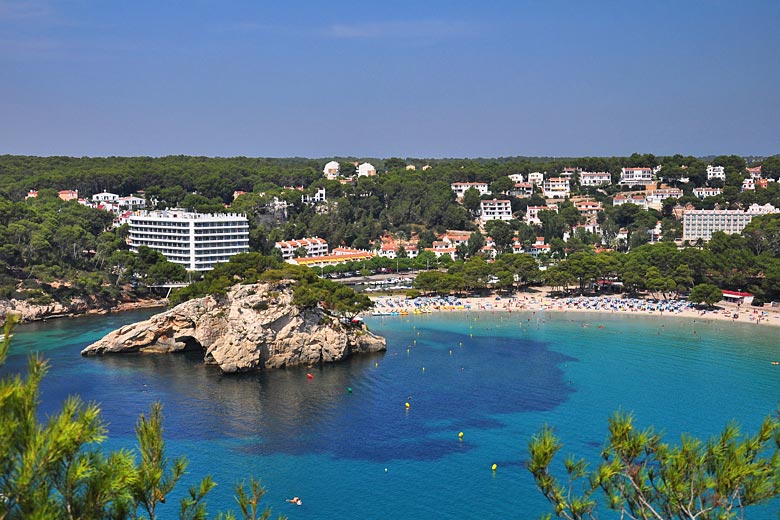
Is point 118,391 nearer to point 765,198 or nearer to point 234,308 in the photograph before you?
point 234,308

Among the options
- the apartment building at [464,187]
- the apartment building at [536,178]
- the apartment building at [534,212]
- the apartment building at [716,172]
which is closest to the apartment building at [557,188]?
the apartment building at [536,178]

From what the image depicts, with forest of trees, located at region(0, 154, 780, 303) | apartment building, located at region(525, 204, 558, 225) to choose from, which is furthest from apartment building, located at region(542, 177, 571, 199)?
apartment building, located at region(525, 204, 558, 225)

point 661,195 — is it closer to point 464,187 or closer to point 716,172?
point 716,172

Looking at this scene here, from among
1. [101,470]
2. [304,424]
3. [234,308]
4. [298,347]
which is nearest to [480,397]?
[304,424]

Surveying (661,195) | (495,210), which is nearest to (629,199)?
(661,195)

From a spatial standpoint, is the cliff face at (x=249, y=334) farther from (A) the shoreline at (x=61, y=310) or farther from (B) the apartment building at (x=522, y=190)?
(B) the apartment building at (x=522, y=190)

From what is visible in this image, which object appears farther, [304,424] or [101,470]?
[304,424]
